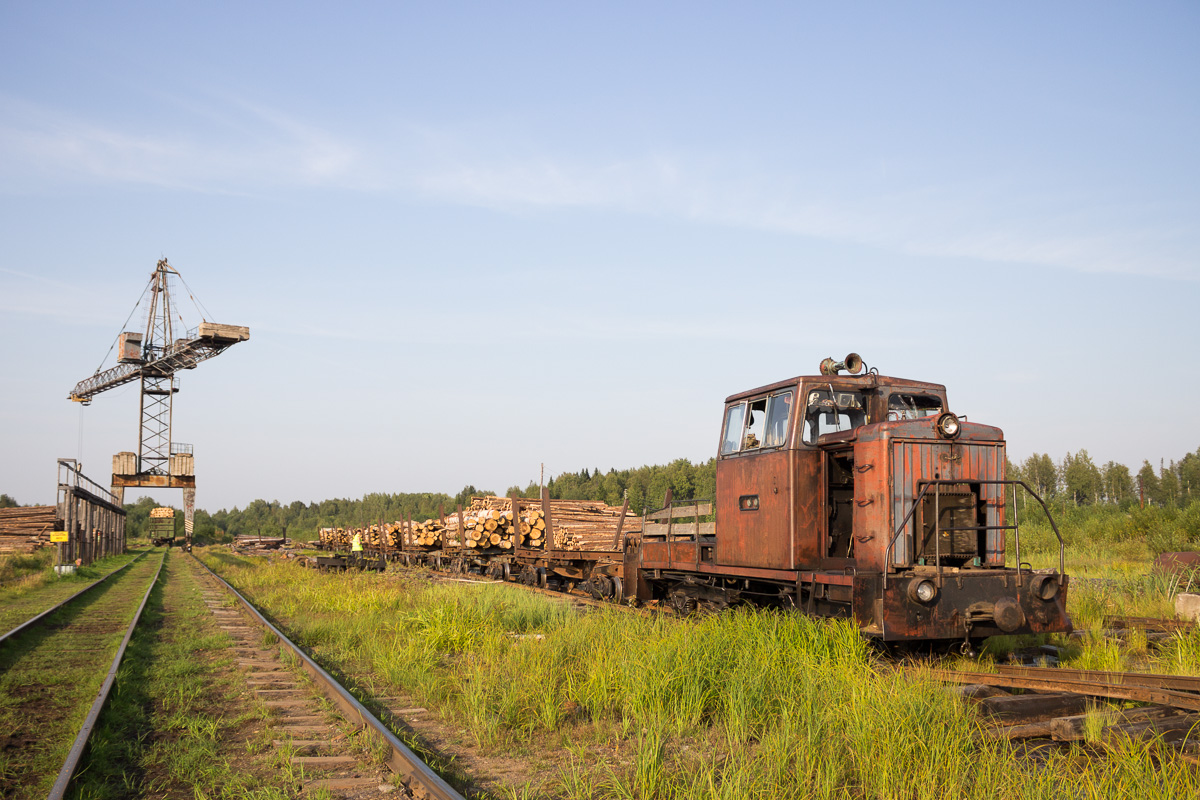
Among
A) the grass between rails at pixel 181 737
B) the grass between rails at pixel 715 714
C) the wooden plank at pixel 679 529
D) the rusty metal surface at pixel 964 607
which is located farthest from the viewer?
the wooden plank at pixel 679 529

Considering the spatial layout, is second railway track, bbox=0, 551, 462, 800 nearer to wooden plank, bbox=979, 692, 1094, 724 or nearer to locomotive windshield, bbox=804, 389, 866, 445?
wooden plank, bbox=979, 692, 1094, 724

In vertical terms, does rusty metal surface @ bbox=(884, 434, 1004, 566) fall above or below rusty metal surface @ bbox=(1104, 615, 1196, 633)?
above

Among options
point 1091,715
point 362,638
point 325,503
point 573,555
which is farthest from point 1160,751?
point 325,503

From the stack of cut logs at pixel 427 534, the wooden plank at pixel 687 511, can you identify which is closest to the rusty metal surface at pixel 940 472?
the wooden plank at pixel 687 511

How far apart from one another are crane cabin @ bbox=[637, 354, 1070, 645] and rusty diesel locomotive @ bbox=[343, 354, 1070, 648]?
0.5 inches

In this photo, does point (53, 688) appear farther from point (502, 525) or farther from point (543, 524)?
point (502, 525)

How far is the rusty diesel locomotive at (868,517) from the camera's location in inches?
292

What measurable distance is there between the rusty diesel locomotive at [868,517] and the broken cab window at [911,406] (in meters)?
0.02

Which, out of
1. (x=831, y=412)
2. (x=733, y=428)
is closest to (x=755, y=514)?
(x=733, y=428)

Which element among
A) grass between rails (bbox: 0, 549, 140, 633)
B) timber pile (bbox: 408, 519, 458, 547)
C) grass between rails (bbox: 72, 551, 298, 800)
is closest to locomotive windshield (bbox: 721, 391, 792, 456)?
grass between rails (bbox: 72, 551, 298, 800)

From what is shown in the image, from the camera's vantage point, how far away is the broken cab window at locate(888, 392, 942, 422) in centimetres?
901

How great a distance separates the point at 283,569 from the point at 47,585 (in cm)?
598

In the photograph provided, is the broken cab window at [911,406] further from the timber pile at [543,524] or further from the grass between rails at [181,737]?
the timber pile at [543,524]

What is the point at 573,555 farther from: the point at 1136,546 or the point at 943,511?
the point at 1136,546
